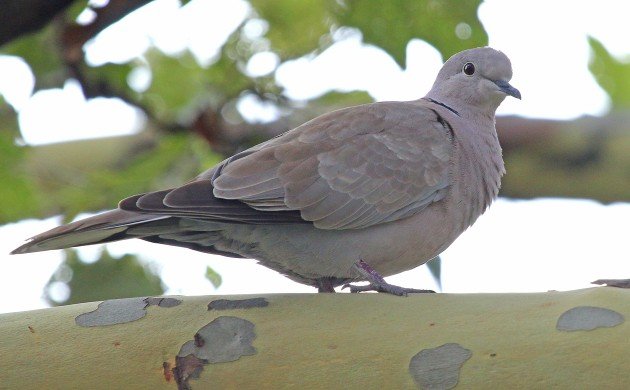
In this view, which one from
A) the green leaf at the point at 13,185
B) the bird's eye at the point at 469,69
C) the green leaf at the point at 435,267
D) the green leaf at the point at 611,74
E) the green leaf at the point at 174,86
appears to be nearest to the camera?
the green leaf at the point at 435,267

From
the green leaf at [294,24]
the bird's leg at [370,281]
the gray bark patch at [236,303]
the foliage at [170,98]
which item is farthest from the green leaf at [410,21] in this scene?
the gray bark patch at [236,303]

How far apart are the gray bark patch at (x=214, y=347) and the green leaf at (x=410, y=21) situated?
1506 mm

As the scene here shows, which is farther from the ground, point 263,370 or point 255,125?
point 255,125

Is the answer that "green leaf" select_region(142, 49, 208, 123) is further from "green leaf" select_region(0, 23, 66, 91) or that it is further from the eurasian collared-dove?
the eurasian collared-dove

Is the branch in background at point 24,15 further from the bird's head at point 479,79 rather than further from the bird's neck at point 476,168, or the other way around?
the bird's head at point 479,79

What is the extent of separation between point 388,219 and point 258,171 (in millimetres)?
431

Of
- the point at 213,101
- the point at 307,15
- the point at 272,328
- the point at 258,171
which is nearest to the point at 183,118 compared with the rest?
the point at 213,101

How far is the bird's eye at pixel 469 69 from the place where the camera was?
3.84 metres

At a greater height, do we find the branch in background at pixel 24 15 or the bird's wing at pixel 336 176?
the branch in background at pixel 24 15

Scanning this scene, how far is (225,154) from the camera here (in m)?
4.12

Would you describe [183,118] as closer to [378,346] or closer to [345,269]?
[345,269]

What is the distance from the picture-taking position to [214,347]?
212cm

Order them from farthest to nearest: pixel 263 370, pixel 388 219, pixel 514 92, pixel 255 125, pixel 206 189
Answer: pixel 255 125 < pixel 514 92 < pixel 388 219 < pixel 206 189 < pixel 263 370

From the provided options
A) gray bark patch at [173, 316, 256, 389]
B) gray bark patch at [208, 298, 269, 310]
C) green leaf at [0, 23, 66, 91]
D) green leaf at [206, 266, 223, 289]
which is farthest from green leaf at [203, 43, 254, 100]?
gray bark patch at [173, 316, 256, 389]
